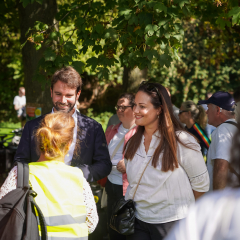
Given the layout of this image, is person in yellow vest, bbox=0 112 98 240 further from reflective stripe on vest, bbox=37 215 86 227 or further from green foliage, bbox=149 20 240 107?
green foliage, bbox=149 20 240 107

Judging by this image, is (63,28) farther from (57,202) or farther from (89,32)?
(57,202)

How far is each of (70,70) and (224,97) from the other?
1.81 meters

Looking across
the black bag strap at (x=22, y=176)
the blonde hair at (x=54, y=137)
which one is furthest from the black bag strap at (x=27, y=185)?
the blonde hair at (x=54, y=137)

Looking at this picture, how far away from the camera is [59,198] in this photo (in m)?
1.95

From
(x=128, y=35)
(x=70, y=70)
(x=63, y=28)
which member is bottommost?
(x=70, y=70)

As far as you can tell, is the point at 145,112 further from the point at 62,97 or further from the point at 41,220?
the point at 41,220

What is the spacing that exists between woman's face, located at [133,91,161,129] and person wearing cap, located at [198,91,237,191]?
2.33 feet

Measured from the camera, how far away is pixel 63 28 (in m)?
12.9

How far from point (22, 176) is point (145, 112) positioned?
1.16 m

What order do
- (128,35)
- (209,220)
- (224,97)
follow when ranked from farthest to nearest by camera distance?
(128,35)
(224,97)
(209,220)

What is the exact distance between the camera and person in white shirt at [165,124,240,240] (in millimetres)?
860

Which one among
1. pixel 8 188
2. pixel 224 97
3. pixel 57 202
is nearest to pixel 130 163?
pixel 57 202

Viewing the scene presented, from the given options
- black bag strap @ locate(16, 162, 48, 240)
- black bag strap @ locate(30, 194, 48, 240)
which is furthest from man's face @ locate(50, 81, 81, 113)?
black bag strap @ locate(30, 194, 48, 240)

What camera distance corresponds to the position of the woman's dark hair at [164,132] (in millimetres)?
2418
